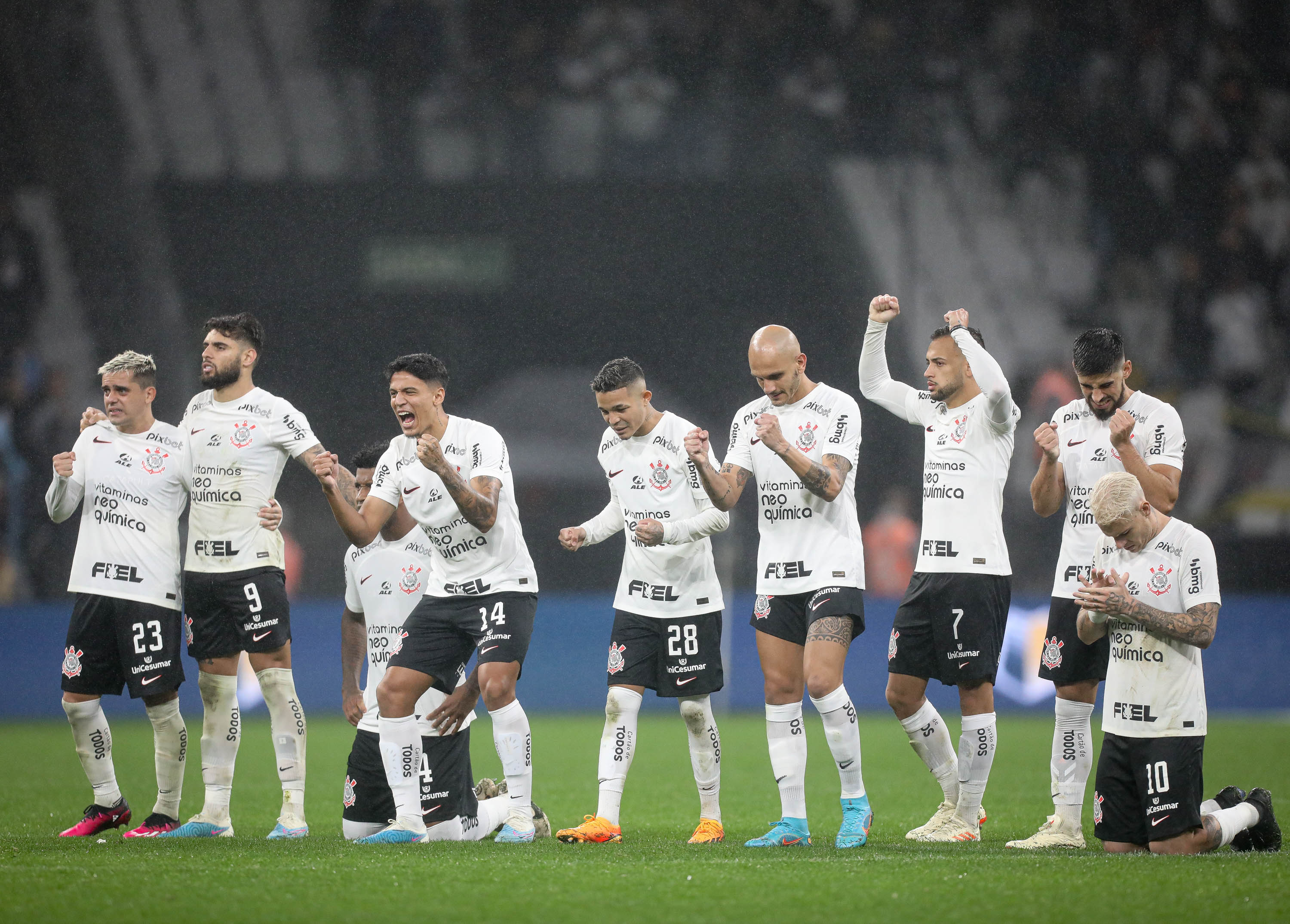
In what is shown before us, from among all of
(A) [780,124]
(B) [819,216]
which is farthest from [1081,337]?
(A) [780,124]

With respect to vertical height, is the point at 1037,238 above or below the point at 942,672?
above

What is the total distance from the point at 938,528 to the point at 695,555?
1.30 meters

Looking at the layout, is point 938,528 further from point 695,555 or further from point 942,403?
point 695,555

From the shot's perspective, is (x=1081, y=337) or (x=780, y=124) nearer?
(x=1081, y=337)

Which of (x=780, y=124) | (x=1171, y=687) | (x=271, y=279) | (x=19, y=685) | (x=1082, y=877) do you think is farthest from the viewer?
(x=780, y=124)

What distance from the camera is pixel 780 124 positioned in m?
21.6

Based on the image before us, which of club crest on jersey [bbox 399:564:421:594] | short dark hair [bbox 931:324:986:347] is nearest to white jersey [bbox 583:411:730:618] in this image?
club crest on jersey [bbox 399:564:421:594]

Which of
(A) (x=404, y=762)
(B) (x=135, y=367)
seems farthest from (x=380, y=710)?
(B) (x=135, y=367)

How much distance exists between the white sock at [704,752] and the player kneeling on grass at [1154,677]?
77.8 inches

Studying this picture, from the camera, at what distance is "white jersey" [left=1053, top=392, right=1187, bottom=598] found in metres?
6.80

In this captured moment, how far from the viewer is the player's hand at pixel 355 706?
738cm

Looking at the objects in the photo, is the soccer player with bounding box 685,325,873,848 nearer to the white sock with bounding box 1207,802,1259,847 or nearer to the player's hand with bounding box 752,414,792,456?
the player's hand with bounding box 752,414,792,456

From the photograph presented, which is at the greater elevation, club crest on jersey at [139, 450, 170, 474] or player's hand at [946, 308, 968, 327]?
player's hand at [946, 308, 968, 327]

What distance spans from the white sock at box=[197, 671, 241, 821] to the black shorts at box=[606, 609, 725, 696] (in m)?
2.13
